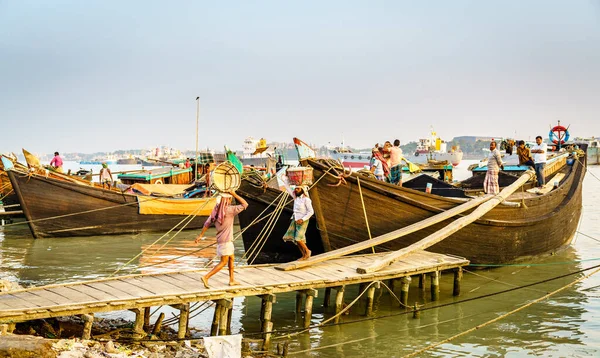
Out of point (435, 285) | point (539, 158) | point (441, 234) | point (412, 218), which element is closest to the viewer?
point (435, 285)

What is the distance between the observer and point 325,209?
1187 cm

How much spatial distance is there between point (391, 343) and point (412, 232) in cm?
325

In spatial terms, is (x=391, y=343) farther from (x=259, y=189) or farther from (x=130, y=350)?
(x=259, y=189)

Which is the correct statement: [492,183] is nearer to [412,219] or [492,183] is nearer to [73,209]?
[412,219]

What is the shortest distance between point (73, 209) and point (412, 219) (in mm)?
12706

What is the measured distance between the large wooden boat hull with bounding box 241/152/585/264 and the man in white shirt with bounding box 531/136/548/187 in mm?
2022

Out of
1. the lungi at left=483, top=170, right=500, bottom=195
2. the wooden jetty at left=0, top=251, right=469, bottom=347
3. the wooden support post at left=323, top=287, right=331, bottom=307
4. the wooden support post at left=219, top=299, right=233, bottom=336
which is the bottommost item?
the wooden support post at left=323, top=287, right=331, bottom=307

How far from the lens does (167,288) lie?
26.9 feet

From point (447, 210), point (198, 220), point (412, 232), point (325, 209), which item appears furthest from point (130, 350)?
point (198, 220)

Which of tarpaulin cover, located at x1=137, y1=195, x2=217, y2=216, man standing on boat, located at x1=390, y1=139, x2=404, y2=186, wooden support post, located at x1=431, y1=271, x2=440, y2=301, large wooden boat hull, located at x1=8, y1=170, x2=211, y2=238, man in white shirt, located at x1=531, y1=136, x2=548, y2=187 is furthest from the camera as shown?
tarpaulin cover, located at x1=137, y1=195, x2=217, y2=216

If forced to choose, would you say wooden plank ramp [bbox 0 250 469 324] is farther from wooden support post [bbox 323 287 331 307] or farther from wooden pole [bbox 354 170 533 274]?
wooden support post [bbox 323 287 331 307]

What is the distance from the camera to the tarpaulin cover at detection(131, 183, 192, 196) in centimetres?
2303

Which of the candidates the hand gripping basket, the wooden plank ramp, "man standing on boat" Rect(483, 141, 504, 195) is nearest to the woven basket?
the wooden plank ramp

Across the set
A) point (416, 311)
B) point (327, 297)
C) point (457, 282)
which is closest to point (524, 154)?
point (457, 282)
